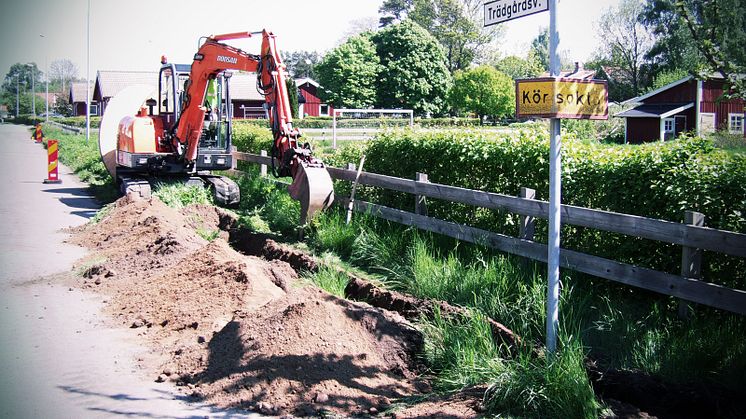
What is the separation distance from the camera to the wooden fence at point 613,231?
6141 mm

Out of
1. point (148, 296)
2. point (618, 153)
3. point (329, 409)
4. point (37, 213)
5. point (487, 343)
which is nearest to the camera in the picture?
point (329, 409)

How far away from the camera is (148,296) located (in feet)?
28.6

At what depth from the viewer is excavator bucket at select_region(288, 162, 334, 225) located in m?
11.4

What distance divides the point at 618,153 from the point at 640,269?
5.71 ft

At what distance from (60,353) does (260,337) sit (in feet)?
7.13

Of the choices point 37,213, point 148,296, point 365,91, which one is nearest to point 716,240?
point 148,296

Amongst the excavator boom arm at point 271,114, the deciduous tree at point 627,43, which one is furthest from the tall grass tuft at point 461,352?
the deciduous tree at point 627,43

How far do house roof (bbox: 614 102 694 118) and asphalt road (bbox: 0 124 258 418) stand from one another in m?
38.0

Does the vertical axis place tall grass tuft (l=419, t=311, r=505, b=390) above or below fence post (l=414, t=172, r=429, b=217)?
below

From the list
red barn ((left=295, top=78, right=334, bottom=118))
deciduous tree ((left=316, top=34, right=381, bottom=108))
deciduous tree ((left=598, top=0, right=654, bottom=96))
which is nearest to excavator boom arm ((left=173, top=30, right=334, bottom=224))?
deciduous tree ((left=598, top=0, right=654, bottom=96))

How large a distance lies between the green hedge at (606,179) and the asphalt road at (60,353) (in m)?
4.57

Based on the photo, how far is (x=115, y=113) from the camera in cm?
2042

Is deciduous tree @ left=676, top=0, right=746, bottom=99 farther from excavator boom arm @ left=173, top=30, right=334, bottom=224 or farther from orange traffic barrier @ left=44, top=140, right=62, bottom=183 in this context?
orange traffic barrier @ left=44, top=140, right=62, bottom=183

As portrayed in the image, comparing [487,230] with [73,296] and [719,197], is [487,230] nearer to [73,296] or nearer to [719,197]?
[719,197]
